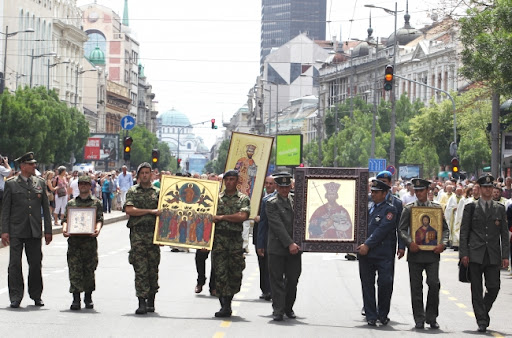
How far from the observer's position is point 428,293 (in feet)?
45.2

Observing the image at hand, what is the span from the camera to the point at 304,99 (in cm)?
17650

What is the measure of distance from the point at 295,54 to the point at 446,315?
180 m

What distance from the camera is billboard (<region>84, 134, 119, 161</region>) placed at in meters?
91.2

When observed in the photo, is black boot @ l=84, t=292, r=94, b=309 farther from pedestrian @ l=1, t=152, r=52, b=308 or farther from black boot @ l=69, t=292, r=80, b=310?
pedestrian @ l=1, t=152, r=52, b=308

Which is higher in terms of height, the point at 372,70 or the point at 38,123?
the point at 372,70

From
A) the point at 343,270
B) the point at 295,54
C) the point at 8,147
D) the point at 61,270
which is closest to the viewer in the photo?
the point at 61,270

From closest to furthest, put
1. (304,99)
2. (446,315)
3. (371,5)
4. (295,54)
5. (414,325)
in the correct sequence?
(414,325) < (446,315) < (371,5) < (304,99) < (295,54)

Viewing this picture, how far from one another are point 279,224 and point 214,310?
174 cm

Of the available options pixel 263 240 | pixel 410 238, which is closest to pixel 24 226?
pixel 263 240

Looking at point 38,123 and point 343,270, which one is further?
point 38,123

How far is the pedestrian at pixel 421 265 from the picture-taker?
1366cm

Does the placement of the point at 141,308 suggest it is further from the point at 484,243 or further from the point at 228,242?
the point at 484,243

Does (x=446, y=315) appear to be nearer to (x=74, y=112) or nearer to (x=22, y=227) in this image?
(x=22, y=227)

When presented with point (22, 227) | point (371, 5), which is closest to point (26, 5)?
point (371, 5)
